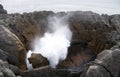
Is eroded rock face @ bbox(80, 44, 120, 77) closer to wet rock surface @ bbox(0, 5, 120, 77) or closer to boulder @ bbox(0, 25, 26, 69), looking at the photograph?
wet rock surface @ bbox(0, 5, 120, 77)

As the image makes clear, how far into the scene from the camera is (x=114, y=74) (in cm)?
4191

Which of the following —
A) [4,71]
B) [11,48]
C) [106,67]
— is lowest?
[106,67]

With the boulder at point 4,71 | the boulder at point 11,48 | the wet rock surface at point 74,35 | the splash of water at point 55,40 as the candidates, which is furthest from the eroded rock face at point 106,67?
the splash of water at point 55,40

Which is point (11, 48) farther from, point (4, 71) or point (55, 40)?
point (55, 40)

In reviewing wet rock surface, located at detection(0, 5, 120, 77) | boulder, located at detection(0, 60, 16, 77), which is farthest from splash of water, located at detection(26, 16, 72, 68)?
boulder, located at detection(0, 60, 16, 77)

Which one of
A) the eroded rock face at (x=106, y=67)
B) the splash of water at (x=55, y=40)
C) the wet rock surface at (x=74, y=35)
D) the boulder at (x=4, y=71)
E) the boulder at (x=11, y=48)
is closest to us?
the boulder at (x=4, y=71)

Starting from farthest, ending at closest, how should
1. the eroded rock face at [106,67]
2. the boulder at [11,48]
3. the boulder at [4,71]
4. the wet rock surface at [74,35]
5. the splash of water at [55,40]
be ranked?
the splash of water at [55,40]
the wet rock surface at [74,35]
the boulder at [11,48]
the eroded rock face at [106,67]
the boulder at [4,71]

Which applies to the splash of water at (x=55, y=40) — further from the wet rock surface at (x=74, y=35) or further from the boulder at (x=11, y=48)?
the boulder at (x=11, y=48)

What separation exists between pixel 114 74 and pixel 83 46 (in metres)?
26.4

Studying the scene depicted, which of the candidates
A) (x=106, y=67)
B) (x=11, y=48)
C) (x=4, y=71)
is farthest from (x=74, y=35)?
(x=4, y=71)

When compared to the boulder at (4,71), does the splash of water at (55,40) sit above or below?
above

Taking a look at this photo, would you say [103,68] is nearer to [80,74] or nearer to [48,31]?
[80,74]

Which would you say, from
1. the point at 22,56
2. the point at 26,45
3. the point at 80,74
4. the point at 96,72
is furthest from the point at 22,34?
the point at 96,72

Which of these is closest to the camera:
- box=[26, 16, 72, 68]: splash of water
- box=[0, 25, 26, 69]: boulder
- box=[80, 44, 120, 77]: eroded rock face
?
box=[80, 44, 120, 77]: eroded rock face
